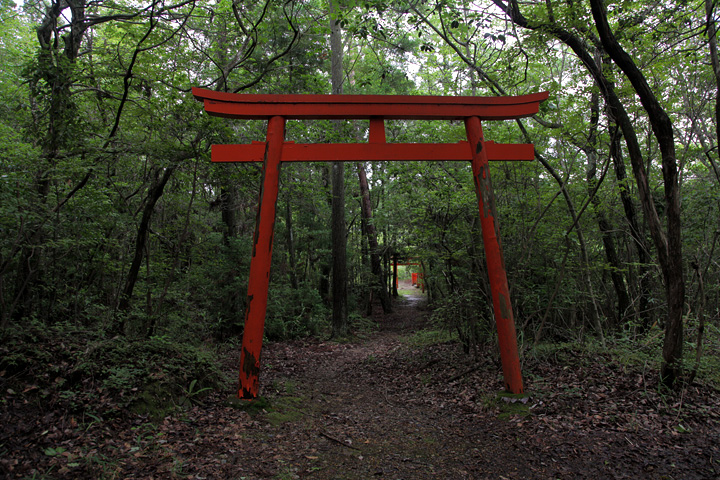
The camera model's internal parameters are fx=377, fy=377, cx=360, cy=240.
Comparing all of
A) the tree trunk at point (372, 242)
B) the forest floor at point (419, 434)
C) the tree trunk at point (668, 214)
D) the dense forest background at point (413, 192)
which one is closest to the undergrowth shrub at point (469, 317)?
the dense forest background at point (413, 192)

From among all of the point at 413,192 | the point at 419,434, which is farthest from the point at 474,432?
the point at 413,192

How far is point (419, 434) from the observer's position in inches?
150

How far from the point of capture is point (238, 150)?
444 cm

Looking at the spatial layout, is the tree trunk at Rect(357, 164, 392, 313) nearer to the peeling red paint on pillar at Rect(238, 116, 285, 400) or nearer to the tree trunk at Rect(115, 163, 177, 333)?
the tree trunk at Rect(115, 163, 177, 333)

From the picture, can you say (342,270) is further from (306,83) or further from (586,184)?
(586,184)

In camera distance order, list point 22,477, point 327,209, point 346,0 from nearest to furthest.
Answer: point 22,477 < point 346,0 < point 327,209

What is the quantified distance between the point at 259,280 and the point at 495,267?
2.71m

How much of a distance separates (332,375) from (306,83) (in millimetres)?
5713

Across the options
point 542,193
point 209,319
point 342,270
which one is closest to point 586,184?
point 542,193

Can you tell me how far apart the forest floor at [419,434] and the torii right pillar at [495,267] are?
35cm

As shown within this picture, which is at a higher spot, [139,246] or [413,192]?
[413,192]

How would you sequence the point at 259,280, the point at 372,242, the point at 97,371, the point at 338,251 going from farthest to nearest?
the point at 372,242 → the point at 338,251 → the point at 259,280 → the point at 97,371

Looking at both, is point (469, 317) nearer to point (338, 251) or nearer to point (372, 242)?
point (338, 251)

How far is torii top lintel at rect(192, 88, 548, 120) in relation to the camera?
14.3 ft
